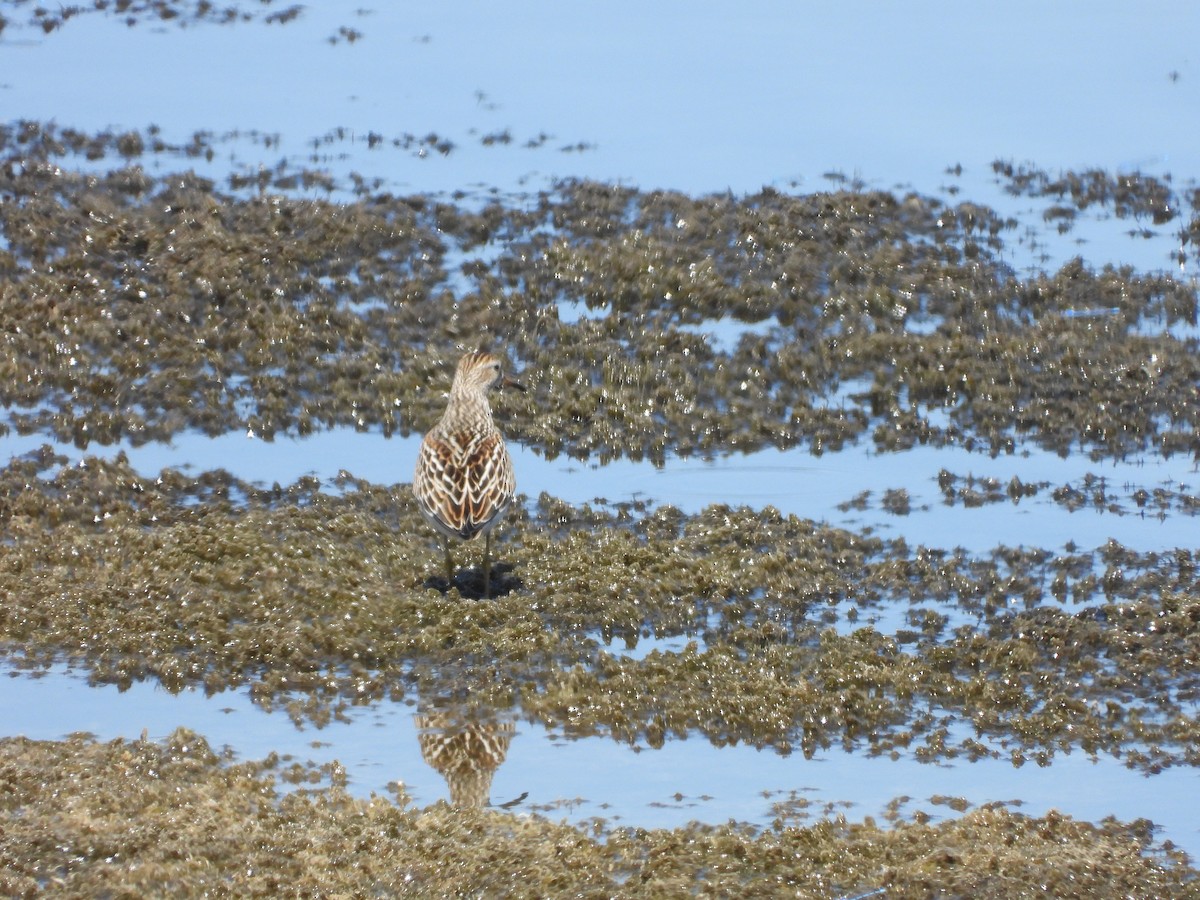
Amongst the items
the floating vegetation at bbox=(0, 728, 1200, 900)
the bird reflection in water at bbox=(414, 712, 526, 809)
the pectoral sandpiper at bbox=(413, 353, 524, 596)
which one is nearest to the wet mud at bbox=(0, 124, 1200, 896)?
the floating vegetation at bbox=(0, 728, 1200, 900)

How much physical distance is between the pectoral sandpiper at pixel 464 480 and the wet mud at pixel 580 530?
41 centimetres

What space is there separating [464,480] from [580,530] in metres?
1.20

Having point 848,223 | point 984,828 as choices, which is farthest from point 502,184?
point 984,828

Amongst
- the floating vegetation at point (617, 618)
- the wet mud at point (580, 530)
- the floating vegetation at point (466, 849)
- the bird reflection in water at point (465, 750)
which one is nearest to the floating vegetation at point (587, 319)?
the wet mud at point (580, 530)

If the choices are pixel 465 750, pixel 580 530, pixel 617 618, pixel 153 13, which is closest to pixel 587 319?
pixel 580 530

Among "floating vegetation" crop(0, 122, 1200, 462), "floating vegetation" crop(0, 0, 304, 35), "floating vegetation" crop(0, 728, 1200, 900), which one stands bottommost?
"floating vegetation" crop(0, 728, 1200, 900)

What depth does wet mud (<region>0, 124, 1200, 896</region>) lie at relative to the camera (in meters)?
7.35

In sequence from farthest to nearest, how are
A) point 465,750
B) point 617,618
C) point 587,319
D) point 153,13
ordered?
1. point 153,13
2. point 587,319
3. point 617,618
4. point 465,750

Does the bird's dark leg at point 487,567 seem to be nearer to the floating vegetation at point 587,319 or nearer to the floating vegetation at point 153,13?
the floating vegetation at point 587,319

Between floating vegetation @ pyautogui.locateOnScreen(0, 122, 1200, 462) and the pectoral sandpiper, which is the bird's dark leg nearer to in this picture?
the pectoral sandpiper

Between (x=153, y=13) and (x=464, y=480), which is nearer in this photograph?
(x=464, y=480)

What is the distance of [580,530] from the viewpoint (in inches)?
429

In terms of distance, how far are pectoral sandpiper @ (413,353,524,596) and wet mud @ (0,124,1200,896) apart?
409 mm

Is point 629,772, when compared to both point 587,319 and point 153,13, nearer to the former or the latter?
point 587,319
